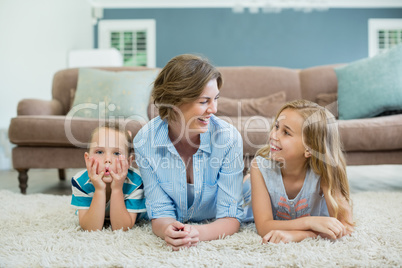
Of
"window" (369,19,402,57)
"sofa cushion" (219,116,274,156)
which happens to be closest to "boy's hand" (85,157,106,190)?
"sofa cushion" (219,116,274,156)

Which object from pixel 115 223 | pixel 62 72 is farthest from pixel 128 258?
pixel 62 72

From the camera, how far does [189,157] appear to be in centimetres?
130

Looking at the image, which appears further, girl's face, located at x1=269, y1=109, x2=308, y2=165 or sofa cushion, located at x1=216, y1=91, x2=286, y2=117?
sofa cushion, located at x1=216, y1=91, x2=286, y2=117

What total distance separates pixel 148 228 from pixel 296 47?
6.19 meters

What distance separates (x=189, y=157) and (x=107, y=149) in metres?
0.30

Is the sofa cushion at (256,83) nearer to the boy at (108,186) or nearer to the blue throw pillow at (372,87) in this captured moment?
the blue throw pillow at (372,87)

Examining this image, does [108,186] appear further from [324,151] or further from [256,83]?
[256,83]

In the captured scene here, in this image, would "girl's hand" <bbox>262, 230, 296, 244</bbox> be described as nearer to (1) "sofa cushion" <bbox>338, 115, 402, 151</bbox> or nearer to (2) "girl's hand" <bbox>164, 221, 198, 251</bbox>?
(2) "girl's hand" <bbox>164, 221, 198, 251</bbox>

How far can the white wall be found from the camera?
3.56 metres

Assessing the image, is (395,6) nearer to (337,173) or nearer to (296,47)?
(296,47)

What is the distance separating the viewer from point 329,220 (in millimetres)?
1090

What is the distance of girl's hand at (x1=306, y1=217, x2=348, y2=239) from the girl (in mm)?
43

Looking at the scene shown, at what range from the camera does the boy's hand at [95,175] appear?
1177 millimetres

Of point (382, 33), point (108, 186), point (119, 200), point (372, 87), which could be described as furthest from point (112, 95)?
point (382, 33)
